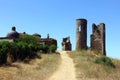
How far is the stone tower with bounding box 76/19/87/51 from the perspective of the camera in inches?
2356

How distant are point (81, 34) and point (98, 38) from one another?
10.6ft

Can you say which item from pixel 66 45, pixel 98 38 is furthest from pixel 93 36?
pixel 66 45

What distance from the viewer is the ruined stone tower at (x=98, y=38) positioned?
59281 millimetres

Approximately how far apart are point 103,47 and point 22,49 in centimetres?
2425

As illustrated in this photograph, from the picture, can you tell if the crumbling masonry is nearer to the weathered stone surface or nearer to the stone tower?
the stone tower

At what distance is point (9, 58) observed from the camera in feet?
112

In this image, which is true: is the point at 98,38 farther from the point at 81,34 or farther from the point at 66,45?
the point at 66,45

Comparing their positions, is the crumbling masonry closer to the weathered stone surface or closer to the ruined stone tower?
the ruined stone tower

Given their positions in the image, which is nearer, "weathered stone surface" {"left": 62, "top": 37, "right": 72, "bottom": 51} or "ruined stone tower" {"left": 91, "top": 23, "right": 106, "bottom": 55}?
"ruined stone tower" {"left": 91, "top": 23, "right": 106, "bottom": 55}

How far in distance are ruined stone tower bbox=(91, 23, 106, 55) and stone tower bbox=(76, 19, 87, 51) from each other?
1641 millimetres

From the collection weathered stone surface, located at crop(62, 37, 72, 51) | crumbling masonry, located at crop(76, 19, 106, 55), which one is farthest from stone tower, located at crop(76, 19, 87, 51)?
weathered stone surface, located at crop(62, 37, 72, 51)

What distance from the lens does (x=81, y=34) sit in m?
60.2

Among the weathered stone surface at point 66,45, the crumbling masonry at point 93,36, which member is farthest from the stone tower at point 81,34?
the weathered stone surface at point 66,45

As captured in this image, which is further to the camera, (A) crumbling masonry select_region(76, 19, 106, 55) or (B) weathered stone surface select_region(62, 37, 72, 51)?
(B) weathered stone surface select_region(62, 37, 72, 51)
